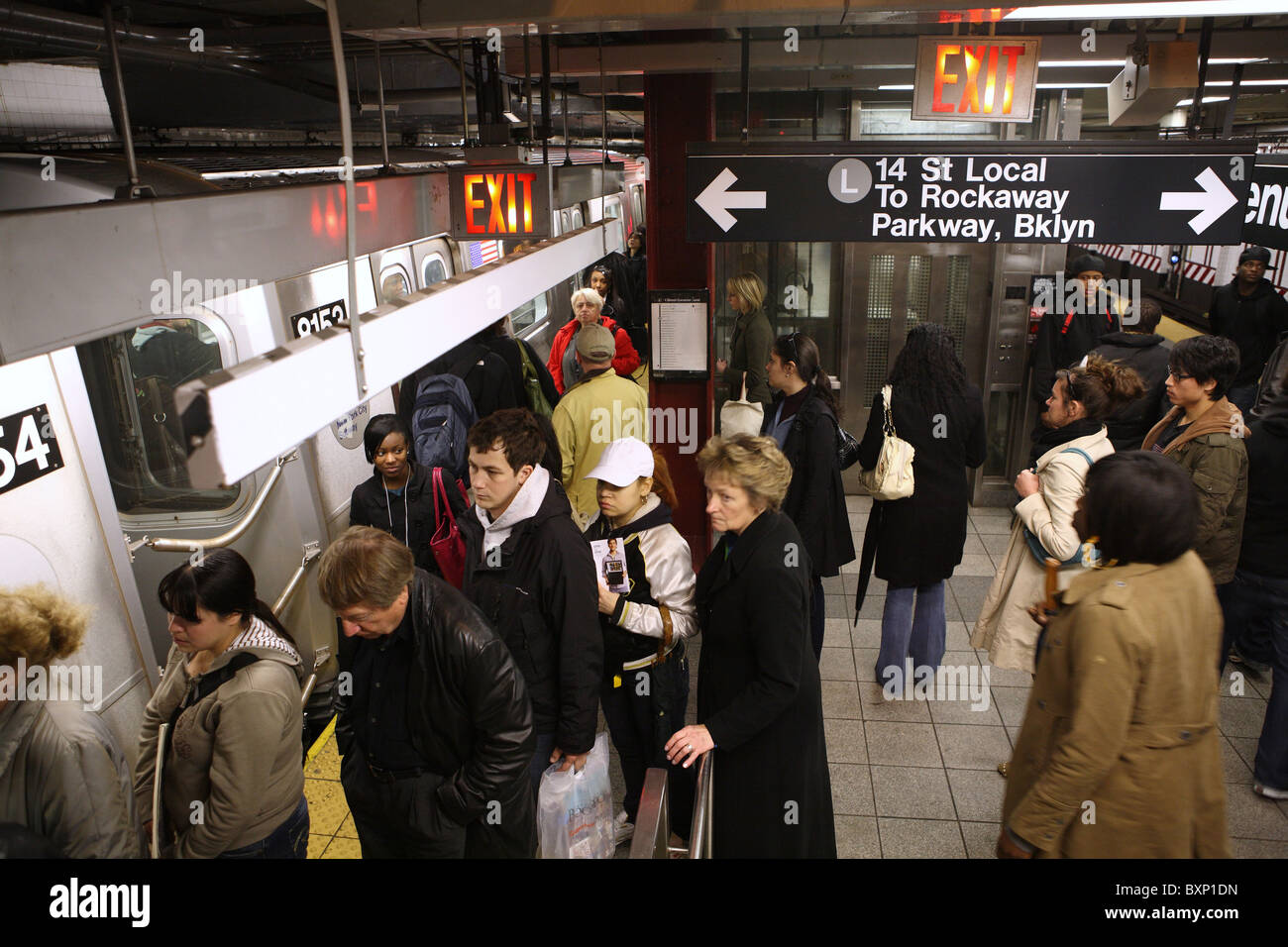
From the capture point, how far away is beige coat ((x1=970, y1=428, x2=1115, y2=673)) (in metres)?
3.54

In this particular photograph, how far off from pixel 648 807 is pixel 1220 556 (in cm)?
305

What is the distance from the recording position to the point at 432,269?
20.4ft

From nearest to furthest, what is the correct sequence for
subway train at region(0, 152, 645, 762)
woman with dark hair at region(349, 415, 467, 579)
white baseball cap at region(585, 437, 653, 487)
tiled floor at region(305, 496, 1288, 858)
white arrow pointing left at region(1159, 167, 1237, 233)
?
subway train at region(0, 152, 645, 762)
white baseball cap at region(585, 437, 653, 487)
white arrow pointing left at region(1159, 167, 1237, 233)
tiled floor at region(305, 496, 1288, 858)
woman with dark hair at region(349, 415, 467, 579)

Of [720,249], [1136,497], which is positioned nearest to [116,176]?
[1136,497]

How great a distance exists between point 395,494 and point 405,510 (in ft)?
0.29

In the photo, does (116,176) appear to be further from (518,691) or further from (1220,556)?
(1220,556)

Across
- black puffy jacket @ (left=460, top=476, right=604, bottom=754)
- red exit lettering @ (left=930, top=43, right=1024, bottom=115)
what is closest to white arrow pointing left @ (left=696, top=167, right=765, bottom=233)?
red exit lettering @ (left=930, top=43, right=1024, bottom=115)

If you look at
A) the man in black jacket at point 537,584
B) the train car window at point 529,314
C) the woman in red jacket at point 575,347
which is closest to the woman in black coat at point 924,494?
the man in black jacket at point 537,584

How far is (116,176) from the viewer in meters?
2.95

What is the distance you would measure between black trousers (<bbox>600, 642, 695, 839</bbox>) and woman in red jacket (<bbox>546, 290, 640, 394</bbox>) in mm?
3293

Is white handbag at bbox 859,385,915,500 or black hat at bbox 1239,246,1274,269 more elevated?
black hat at bbox 1239,246,1274,269

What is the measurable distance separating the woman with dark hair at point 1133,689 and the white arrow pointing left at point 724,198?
5.92 ft

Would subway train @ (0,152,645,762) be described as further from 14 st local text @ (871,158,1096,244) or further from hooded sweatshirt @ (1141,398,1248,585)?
hooded sweatshirt @ (1141,398,1248,585)

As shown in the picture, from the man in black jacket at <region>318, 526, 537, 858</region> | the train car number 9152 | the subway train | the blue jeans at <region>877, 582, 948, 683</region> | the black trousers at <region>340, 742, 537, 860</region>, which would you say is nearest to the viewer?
the subway train
